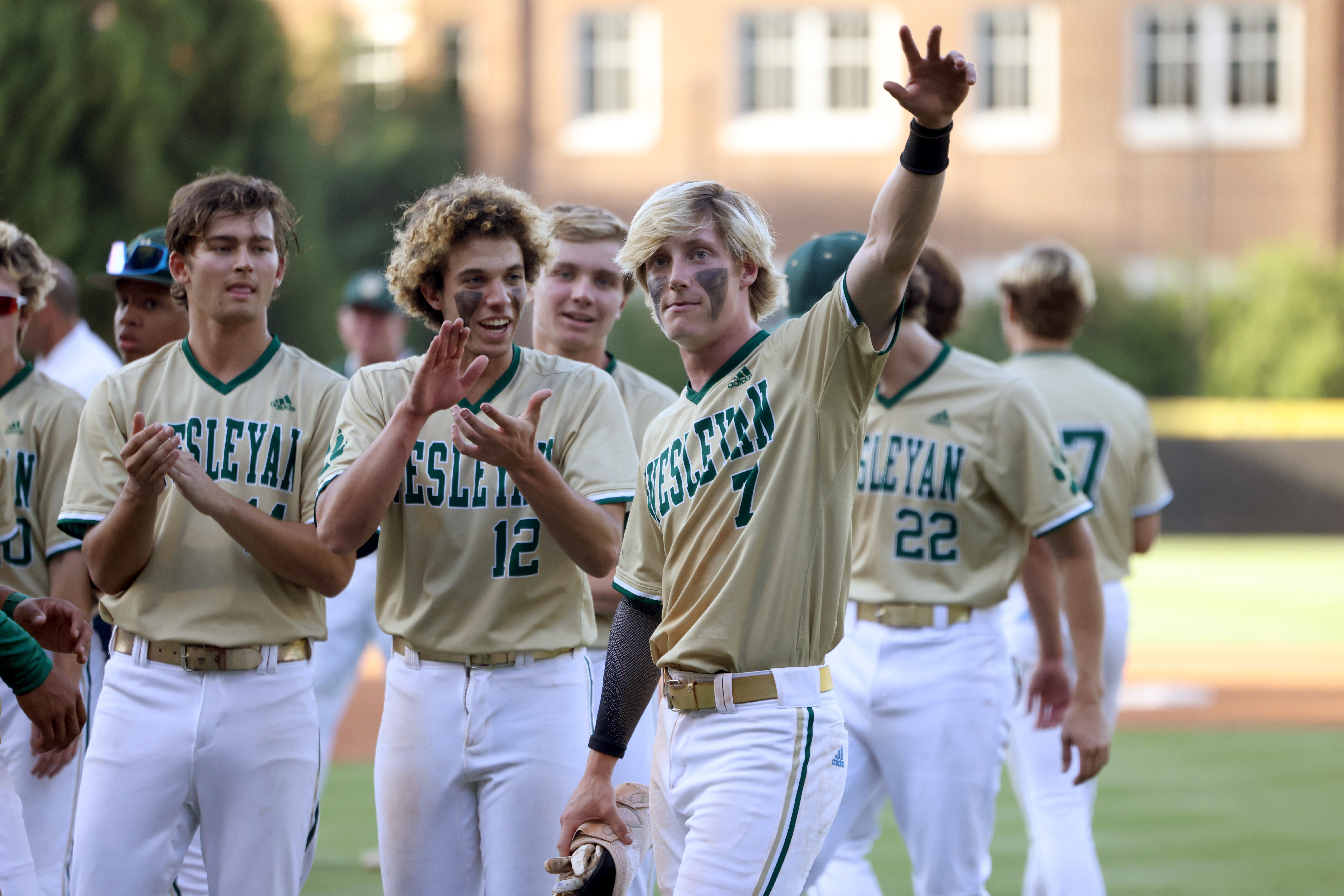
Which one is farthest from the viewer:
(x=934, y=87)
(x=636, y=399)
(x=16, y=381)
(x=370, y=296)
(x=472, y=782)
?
(x=370, y=296)

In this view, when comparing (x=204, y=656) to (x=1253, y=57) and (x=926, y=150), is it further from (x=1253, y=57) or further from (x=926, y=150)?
(x=1253, y=57)

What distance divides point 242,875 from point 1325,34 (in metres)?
32.1

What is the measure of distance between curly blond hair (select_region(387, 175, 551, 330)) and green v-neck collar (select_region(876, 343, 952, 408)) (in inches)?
50.9

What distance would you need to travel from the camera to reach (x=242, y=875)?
3.66 m

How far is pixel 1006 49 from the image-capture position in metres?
30.7

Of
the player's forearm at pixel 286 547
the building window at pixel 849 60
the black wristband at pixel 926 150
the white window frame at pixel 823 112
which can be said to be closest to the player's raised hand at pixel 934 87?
the black wristband at pixel 926 150

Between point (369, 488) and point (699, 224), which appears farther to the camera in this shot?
point (369, 488)

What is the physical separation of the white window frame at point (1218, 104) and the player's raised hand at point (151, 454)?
1178 inches

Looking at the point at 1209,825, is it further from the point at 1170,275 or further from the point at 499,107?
the point at 499,107

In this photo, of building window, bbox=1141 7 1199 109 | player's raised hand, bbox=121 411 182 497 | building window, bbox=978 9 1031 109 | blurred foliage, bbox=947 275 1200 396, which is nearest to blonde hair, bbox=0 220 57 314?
player's raised hand, bbox=121 411 182 497

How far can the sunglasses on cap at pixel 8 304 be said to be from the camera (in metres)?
4.19

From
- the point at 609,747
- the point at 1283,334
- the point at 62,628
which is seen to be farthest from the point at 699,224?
the point at 1283,334

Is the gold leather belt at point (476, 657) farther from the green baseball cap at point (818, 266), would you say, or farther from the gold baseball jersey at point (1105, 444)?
the gold baseball jersey at point (1105, 444)

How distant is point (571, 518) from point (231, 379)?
1105mm
